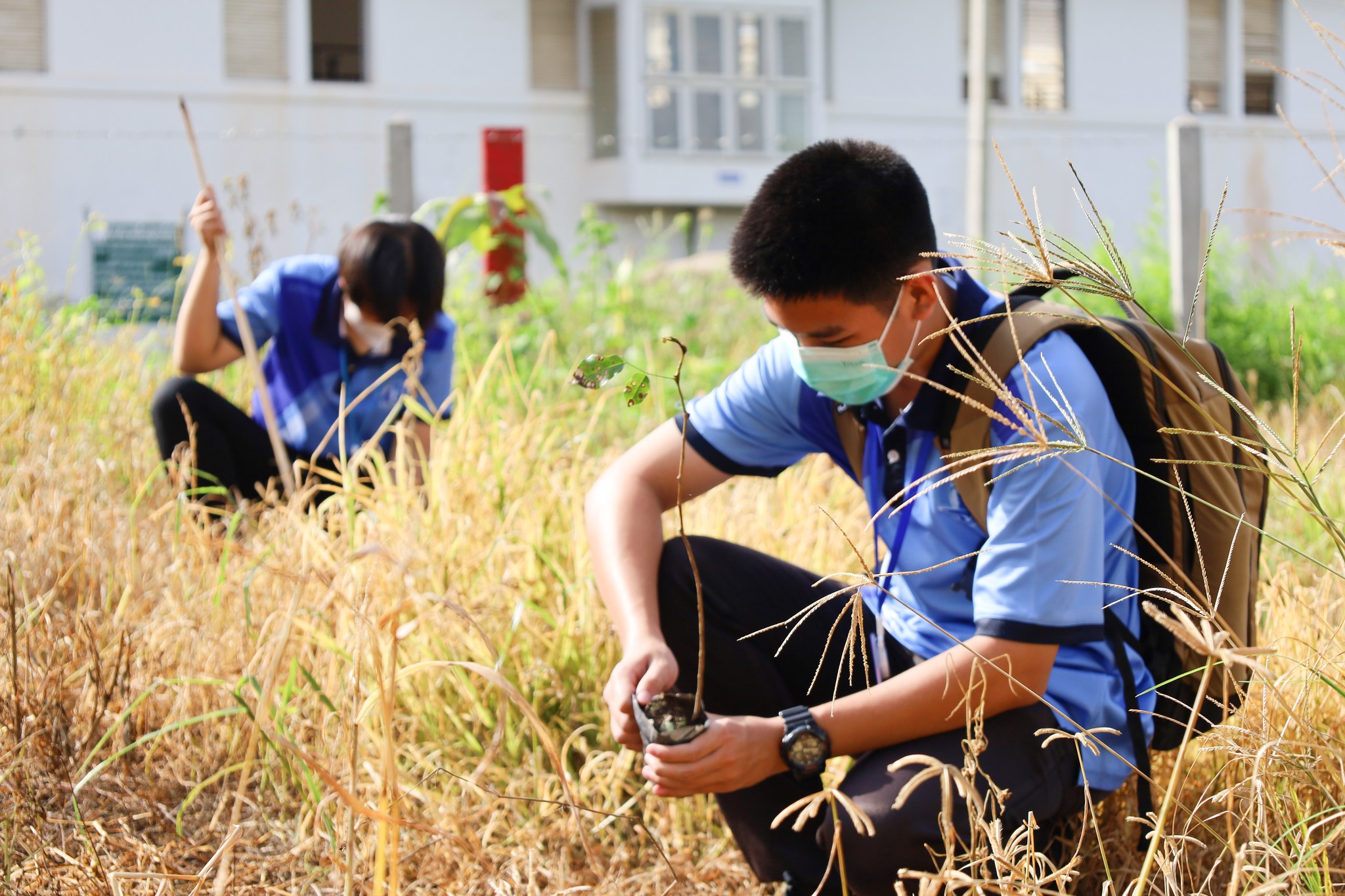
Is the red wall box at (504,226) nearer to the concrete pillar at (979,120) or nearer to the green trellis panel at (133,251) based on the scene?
the concrete pillar at (979,120)

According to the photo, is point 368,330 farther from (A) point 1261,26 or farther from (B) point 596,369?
(A) point 1261,26

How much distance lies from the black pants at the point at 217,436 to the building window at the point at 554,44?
10.3m

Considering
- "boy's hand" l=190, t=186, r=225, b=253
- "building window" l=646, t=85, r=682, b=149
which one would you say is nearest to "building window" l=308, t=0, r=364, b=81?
"building window" l=646, t=85, r=682, b=149

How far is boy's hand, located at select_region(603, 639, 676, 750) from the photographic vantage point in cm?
162

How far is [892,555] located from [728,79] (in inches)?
503

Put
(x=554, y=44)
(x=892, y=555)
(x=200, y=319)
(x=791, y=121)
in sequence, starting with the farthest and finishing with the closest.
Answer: (x=791, y=121)
(x=554, y=44)
(x=200, y=319)
(x=892, y=555)

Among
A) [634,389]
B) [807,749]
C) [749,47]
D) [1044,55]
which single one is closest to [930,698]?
[807,749]

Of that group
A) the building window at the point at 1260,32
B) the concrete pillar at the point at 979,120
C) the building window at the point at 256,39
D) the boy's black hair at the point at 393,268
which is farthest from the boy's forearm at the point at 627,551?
the building window at the point at 1260,32

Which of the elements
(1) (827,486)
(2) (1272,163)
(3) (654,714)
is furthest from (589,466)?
(2) (1272,163)

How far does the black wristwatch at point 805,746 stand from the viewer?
156 cm

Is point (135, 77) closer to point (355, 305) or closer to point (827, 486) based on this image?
point (355, 305)

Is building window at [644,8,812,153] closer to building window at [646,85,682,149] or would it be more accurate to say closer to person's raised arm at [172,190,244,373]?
building window at [646,85,682,149]

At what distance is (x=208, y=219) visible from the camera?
2.78 meters

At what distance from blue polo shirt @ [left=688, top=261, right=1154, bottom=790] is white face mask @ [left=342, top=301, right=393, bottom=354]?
4.75ft
